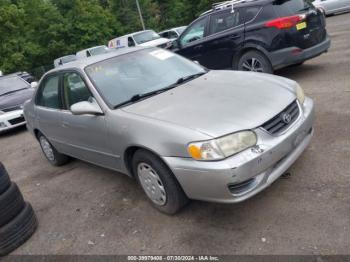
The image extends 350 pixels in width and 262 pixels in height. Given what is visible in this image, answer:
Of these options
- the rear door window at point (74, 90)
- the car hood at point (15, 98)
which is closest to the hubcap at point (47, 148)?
the rear door window at point (74, 90)

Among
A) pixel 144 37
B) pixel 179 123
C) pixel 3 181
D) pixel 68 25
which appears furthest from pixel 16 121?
pixel 68 25

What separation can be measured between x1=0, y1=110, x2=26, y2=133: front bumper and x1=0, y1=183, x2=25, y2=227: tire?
563cm

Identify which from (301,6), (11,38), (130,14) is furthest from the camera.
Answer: (130,14)

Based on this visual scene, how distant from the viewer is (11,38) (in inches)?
1071

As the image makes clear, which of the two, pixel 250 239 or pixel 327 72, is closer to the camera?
pixel 250 239

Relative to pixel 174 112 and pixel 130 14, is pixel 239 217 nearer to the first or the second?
pixel 174 112

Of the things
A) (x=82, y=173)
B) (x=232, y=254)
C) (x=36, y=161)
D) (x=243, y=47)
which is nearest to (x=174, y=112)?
(x=232, y=254)

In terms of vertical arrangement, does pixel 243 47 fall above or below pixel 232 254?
above

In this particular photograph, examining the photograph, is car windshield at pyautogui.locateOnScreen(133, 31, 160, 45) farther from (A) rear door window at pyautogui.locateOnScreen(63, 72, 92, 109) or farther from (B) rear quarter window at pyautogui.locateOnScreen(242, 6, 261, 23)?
(A) rear door window at pyautogui.locateOnScreen(63, 72, 92, 109)

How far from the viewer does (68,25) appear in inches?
1346

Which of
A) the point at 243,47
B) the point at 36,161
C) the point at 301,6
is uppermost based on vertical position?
the point at 301,6

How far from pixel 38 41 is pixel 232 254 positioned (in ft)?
115

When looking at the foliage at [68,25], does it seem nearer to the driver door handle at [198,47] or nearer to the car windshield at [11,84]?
the car windshield at [11,84]

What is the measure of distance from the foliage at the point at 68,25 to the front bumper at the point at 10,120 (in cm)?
2059
